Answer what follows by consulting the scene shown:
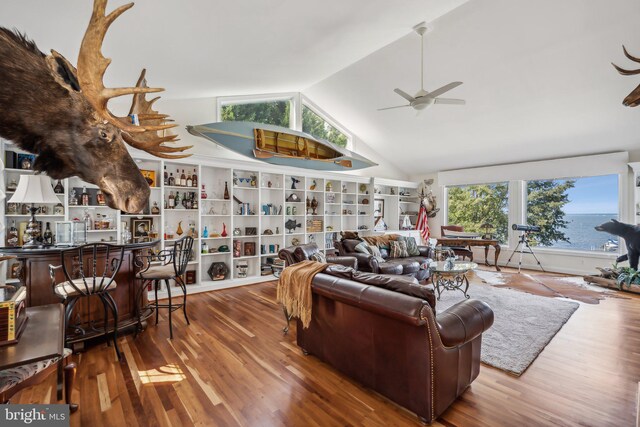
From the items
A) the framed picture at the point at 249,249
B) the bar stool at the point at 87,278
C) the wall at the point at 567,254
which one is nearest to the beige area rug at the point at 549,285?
the wall at the point at 567,254

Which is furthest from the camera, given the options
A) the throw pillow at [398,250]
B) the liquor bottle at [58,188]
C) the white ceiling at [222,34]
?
the throw pillow at [398,250]

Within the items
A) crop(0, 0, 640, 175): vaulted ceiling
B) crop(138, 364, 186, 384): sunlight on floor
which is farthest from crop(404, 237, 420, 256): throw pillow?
crop(138, 364, 186, 384): sunlight on floor

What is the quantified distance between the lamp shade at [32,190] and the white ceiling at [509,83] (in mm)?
4532

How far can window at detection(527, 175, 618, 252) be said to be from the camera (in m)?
5.98

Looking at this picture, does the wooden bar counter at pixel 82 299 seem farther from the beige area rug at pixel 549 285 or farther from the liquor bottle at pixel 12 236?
the beige area rug at pixel 549 285

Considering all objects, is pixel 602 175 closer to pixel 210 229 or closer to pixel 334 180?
pixel 334 180

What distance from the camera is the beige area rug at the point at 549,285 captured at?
15.2 ft

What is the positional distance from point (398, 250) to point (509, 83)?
3.25 meters

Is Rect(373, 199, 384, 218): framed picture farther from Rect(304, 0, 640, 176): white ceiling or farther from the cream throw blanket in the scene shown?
the cream throw blanket

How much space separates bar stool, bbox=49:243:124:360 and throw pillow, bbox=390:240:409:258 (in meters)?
4.29

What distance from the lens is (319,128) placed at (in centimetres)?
701

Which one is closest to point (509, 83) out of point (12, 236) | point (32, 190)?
point (32, 190)

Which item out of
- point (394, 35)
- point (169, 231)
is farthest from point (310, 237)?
point (394, 35)

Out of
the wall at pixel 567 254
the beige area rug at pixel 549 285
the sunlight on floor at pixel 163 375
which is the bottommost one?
the sunlight on floor at pixel 163 375
